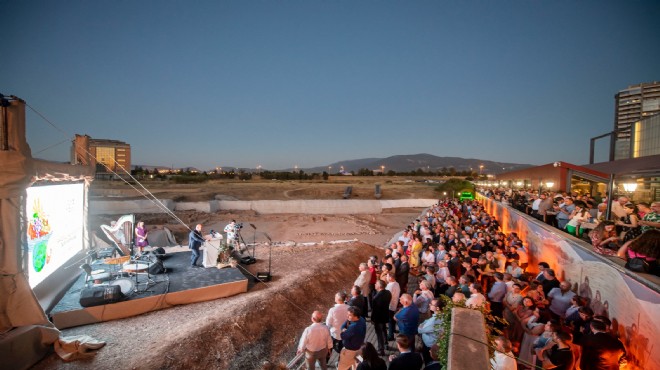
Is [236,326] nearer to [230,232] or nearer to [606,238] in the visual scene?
[230,232]

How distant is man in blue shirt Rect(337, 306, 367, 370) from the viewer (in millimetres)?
5062

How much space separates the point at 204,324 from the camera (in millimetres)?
7508

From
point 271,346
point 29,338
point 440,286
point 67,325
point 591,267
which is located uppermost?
point 591,267

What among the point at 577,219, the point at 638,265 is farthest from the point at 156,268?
the point at 577,219

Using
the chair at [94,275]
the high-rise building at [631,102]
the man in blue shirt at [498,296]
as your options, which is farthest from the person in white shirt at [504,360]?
the high-rise building at [631,102]

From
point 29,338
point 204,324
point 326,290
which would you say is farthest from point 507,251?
point 29,338

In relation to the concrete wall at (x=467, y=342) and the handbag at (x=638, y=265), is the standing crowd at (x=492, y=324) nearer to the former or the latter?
the concrete wall at (x=467, y=342)

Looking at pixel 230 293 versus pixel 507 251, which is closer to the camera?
pixel 507 251

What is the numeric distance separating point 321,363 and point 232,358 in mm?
2808

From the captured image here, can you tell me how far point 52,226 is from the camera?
8227mm

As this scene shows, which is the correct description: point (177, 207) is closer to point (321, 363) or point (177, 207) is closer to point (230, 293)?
point (230, 293)

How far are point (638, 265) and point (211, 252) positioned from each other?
11.2 meters

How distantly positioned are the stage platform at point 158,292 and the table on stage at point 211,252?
263mm

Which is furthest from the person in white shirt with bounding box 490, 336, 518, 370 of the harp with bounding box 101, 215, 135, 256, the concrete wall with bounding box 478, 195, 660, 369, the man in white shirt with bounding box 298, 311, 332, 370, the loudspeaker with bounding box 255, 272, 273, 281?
the harp with bounding box 101, 215, 135, 256
